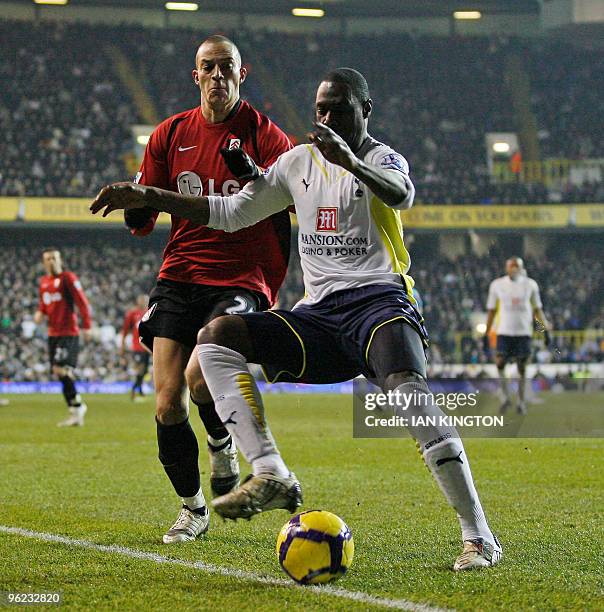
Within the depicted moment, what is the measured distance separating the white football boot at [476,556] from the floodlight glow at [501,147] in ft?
107

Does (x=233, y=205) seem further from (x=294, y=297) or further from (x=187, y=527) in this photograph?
(x=294, y=297)

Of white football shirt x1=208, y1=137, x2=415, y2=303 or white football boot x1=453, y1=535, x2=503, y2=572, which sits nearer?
white football boot x1=453, y1=535, x2=503, y2=572

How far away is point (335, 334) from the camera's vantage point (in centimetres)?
432

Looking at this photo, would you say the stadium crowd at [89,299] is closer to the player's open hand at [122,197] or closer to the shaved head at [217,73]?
the shaved head at [217,73]

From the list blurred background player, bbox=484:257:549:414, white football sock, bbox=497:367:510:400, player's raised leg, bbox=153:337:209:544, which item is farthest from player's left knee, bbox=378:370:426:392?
white football sock, bbox=497:367:510:400

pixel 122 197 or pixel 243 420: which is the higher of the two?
pixel 122 197

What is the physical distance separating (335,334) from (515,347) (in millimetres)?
10961

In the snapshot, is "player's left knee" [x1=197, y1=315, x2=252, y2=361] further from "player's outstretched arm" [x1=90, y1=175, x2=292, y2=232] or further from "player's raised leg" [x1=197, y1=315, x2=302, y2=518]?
"player's outstretched arm" [x1=90, y1=175, x2=292, y2=232]

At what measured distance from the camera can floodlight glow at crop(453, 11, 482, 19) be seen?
134 feet

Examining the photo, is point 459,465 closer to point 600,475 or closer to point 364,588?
point 364,588

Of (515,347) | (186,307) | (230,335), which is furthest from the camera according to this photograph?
(515,347)

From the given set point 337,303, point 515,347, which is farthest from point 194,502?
point 515,347

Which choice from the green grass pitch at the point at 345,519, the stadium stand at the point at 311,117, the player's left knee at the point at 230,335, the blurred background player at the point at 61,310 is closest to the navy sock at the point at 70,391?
the blurred background player at the point at 61,310

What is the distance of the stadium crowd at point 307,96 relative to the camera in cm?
3366
